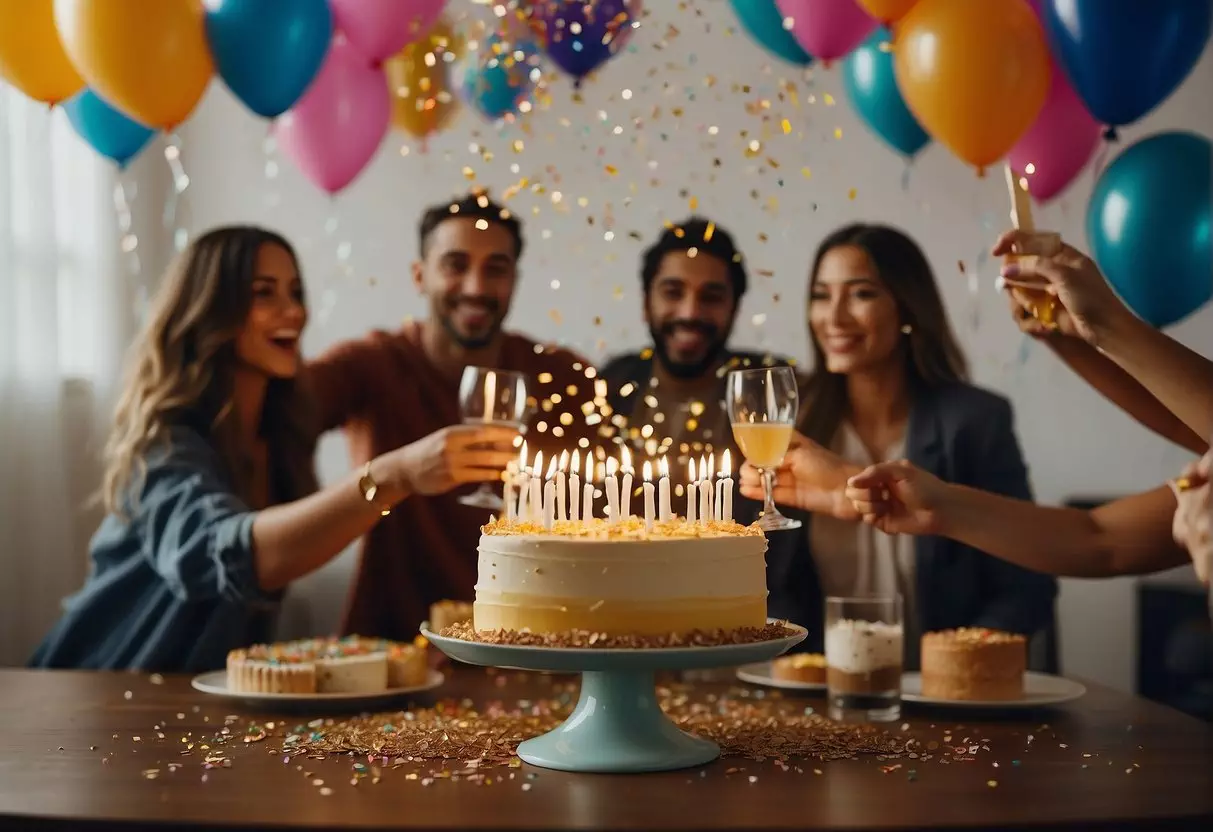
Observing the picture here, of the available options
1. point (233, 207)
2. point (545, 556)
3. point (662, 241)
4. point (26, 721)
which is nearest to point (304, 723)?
point (26, 721)

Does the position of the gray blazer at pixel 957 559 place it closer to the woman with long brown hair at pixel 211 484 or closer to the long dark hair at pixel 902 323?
the long dark hair at pixel 902 323

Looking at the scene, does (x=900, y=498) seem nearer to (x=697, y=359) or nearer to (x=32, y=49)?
(x=697, y=359)

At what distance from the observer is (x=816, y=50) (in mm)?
2723

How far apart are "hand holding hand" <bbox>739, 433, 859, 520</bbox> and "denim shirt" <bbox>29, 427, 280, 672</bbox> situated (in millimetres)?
935

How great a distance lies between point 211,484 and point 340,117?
40.4 inches

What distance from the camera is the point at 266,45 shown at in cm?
249

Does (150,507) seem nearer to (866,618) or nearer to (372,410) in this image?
(372,410)

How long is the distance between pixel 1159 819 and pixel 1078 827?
9 centimetres

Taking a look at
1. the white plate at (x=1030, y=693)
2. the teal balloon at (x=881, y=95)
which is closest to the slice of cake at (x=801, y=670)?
the white plate at (x=1030, y=693)

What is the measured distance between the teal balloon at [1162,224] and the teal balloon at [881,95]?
598mm

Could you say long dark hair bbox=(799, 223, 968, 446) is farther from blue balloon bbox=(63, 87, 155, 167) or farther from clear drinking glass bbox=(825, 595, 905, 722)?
blue balloon bbox=(63, 87, 155, 167)

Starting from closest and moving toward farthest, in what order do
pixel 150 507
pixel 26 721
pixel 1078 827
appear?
1. pixel 1078 827
2. pixel 26 721
3. pixel 150 507

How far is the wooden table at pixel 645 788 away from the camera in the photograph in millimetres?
1318

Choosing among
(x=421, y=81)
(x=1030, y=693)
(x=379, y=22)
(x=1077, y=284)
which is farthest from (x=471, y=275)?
(x=1030, y=693)
